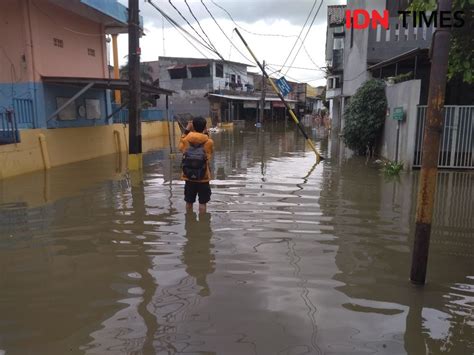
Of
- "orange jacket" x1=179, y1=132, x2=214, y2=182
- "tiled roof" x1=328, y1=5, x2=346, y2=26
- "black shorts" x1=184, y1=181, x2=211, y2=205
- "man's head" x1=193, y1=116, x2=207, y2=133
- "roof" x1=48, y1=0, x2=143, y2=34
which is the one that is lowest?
"black shorts" x1=184, y1=181, x2=211, y2=205

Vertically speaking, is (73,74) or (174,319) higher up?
(73,74)

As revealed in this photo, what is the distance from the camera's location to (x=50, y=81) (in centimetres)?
1407

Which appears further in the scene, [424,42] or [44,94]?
[424,42]

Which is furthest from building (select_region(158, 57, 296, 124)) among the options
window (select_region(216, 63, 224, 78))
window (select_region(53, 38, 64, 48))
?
window (select_region(53, 38, 64, 48))

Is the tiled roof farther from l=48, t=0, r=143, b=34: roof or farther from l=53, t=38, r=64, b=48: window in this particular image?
l=53, t=38, r=64, b=48: window

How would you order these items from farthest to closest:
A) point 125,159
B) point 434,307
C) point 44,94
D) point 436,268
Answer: point 125,159, point 44,94, point 436,268, point 434,307

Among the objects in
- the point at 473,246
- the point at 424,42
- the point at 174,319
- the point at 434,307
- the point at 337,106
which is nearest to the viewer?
the point at 174,319

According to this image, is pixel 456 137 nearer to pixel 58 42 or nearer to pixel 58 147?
pixel 58 147

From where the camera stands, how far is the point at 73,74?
1611cm

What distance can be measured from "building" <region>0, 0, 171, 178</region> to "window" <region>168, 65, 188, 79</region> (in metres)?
23.8

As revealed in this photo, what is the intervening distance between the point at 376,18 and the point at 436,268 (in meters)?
15.4

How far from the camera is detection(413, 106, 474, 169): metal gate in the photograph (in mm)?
11867

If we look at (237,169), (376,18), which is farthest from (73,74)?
(376,18)

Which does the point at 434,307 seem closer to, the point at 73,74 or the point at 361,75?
the point at 73,74
